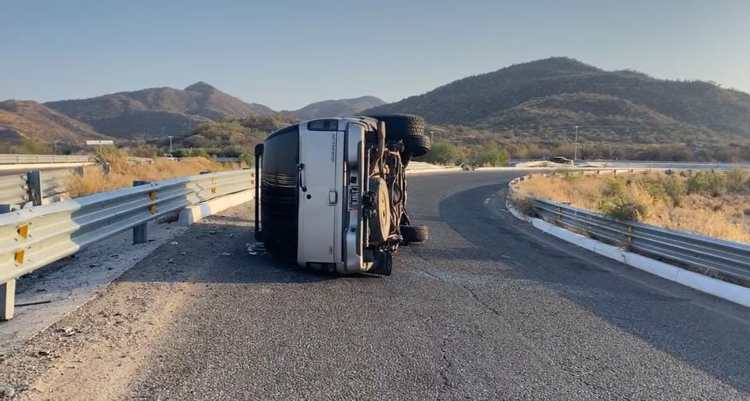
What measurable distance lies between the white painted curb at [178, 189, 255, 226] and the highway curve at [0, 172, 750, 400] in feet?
9.90

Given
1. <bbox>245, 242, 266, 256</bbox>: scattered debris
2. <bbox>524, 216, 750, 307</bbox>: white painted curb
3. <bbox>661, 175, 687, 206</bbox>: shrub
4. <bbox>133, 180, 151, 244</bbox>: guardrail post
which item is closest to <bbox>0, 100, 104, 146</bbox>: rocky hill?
<bbox>661, 175, 687, 206</bbox>: shrub

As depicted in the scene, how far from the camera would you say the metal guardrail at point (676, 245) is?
26.9ft

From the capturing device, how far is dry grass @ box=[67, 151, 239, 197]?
16.9 meters

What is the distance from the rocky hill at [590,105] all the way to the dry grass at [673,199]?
8625cm

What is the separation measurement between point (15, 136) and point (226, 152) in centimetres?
6445

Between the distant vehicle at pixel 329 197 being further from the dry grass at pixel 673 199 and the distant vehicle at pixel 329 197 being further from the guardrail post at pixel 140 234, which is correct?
the dry grass at pixel 673 199

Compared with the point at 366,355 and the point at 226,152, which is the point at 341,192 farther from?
the point at 226,152

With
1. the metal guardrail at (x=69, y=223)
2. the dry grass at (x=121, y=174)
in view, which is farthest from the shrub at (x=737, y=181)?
the metal guardrail at (x=69, y=223)

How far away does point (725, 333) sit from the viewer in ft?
20.2

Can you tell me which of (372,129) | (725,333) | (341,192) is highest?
(372,129)

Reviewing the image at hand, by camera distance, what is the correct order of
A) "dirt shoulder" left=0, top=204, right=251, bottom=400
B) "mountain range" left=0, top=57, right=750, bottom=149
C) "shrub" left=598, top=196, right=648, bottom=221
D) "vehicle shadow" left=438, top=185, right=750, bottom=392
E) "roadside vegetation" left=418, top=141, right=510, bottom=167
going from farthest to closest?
"mountain range" left=0, top=57, right=750, bottom=149
"roadside vegetation" left=418, top=141, right=510, bottom=167
"shrub" left=598, top=196, right=648, bottom=221
"vehicle shadow" left=438, top=185, right=750, bottom=392
"dirt shoulder" left=0, top=204, right=251, bottom=400

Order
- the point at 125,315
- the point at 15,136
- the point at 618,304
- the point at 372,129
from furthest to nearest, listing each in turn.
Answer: the point at 15,136 < the point at 372,129 < the point at 618,304 < the point at 125,315

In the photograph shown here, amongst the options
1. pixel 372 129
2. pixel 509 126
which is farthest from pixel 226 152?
pixel 509 126

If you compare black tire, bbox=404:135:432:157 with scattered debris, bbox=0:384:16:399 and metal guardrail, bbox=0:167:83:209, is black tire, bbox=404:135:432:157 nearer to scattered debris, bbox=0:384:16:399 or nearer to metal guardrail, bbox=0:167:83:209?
scattered debris, bbox=0:384:16:399
